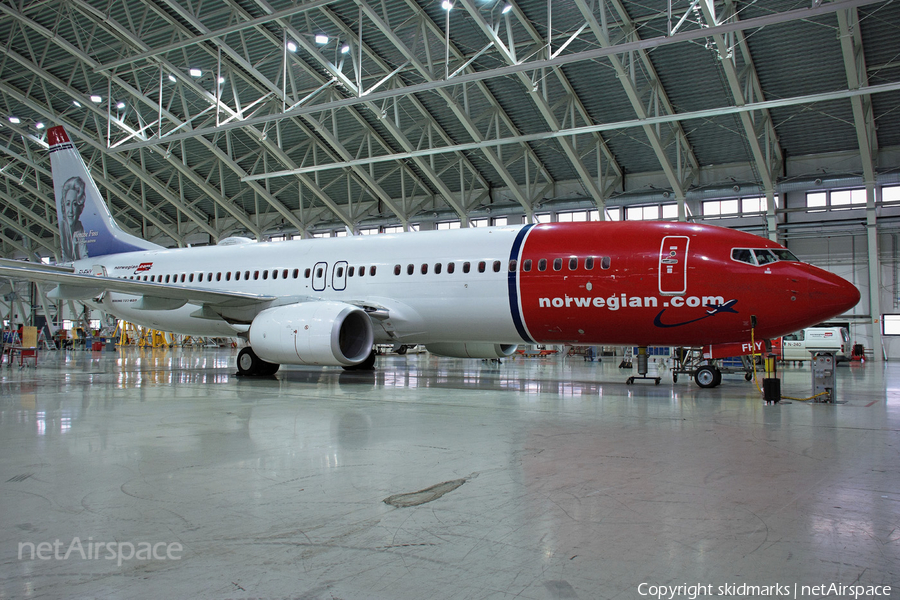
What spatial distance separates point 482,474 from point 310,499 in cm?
116

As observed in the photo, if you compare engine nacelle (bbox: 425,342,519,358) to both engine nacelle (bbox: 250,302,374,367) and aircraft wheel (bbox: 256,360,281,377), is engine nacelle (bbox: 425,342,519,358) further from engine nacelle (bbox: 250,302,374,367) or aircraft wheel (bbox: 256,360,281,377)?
aircraft wheel (bbox: 256,360,281,377)

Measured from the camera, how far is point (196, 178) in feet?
95.9

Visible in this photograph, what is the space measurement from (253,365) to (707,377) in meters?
8.71

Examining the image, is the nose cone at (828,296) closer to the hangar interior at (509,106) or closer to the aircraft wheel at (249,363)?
the hangar interior at (509,106)

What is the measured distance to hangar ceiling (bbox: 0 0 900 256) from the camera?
17.5 metres

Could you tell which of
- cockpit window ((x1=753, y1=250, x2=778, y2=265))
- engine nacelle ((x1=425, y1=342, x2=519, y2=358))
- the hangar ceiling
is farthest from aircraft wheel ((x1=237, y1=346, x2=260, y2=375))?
cockpit window ((x1=753, y1=250, x2=778, y2=265))

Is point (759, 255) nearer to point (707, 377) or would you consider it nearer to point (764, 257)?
point (764, 257)

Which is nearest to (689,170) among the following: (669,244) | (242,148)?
(669,244)

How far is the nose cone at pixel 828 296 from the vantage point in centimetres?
865

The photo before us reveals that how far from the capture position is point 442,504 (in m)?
3.32

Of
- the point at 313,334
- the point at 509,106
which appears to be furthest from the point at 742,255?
the point at 509,106

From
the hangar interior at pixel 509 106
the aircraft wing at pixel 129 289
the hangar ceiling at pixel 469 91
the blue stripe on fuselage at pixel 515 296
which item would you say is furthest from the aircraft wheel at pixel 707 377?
the aircraft wing at pixel 129 289

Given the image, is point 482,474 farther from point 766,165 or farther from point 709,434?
point 766,165

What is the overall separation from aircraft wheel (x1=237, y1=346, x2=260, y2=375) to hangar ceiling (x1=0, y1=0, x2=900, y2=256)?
8790 mm
